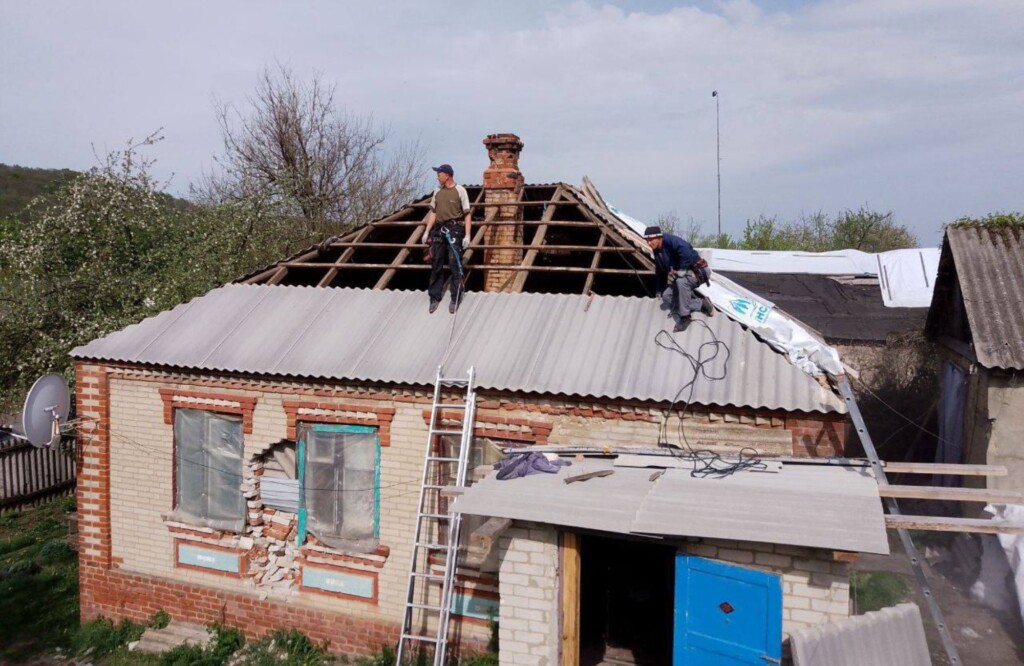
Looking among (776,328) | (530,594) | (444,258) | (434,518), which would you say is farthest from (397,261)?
(530,594)

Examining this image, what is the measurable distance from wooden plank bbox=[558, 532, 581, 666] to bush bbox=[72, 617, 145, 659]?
6.19 m

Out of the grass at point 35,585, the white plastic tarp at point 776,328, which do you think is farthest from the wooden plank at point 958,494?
the grass at point 35,585

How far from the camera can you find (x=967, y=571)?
347 inches

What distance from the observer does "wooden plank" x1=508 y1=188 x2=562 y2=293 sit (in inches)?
361

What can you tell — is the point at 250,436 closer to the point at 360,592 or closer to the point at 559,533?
the point at 360,592

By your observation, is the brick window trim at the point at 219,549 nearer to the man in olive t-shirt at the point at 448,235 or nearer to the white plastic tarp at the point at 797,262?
the man in olive t-shirt at the point at 448,235

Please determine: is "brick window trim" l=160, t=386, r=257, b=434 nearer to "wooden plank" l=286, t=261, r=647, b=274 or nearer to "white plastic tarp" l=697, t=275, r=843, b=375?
"wooden plank" l=286, t=261, r=647, b=274

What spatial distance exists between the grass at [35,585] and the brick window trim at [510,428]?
6.28 metres

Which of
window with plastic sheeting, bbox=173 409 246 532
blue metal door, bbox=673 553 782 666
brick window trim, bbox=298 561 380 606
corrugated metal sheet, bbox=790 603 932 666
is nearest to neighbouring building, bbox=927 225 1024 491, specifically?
corrugated metal sheet, bbox=790 603 932 666

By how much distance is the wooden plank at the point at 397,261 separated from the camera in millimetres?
9625

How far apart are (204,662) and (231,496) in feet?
6.29

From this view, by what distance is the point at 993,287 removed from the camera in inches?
346

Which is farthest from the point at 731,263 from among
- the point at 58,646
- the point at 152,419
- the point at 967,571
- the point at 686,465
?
the point at 58,646

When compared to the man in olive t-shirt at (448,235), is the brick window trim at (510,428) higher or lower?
lower
